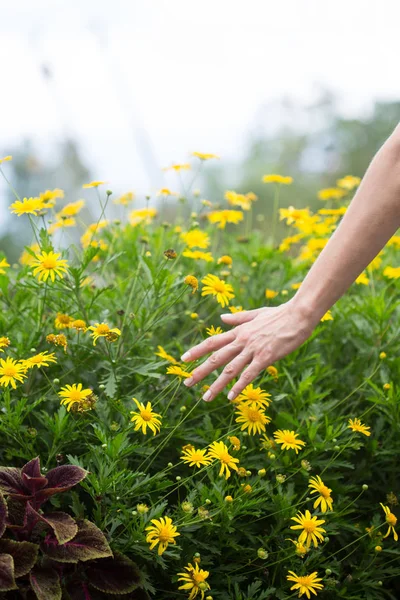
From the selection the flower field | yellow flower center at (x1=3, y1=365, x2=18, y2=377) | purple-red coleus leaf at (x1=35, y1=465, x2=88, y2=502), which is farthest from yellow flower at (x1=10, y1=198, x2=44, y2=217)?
purple-red coleus leaf at (x1=35, y1=465, x2=88, y2=502)

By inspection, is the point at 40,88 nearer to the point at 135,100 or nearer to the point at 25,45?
the point at 25,45

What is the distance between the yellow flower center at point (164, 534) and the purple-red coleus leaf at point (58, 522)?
0.16 metres

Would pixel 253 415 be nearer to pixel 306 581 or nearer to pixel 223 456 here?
pixel 223 456

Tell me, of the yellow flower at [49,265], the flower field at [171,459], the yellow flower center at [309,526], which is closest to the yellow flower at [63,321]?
the flower field at [171,459]

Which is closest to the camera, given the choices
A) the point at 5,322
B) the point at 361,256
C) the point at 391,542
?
the point at 361,256

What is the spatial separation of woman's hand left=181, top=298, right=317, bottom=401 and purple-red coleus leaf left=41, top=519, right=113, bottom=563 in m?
0.36

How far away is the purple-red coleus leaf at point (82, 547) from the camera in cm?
115

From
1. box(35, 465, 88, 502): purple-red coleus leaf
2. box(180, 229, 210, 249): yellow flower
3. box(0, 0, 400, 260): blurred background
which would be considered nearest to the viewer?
box(35, 465, 88, 502): purple-red coleus leaf

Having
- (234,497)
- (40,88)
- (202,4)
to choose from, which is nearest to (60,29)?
(40,88)

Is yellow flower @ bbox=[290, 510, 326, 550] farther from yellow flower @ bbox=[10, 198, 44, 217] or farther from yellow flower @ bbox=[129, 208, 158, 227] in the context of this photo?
yellow flower @ bbox=[129, 208, 158, 227]

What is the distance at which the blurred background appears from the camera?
820 cm

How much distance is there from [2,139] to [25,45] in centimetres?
130

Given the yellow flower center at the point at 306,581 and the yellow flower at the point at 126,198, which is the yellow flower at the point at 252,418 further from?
the yellow flower at the point at 126,198

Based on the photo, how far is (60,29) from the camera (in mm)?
8633
